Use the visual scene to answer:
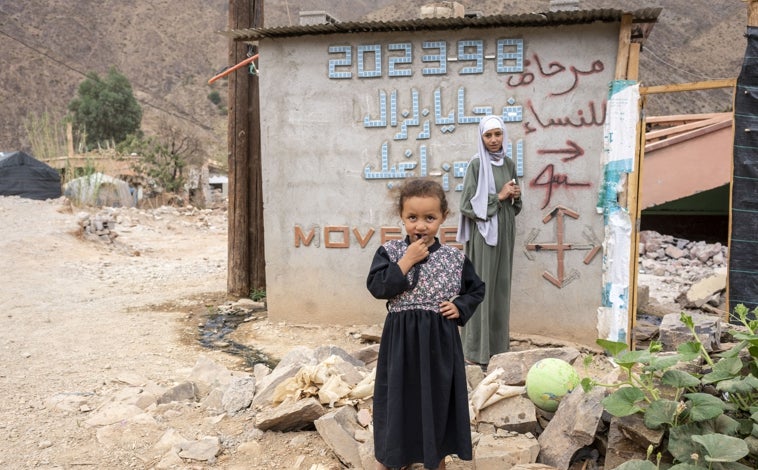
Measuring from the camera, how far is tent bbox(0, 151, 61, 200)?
53.6 ft

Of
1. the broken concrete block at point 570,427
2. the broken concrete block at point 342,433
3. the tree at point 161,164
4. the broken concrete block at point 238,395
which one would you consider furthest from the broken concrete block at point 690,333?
the tree at point 161,164

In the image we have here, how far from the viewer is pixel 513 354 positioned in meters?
3.79

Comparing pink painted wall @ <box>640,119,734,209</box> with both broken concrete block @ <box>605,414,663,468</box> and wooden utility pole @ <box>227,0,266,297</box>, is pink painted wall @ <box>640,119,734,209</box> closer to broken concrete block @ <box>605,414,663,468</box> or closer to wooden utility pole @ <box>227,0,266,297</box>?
wooden utility pole @ <box>227,0,266,297</box>

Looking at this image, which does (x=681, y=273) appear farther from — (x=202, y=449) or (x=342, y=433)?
(x=202, y=449)

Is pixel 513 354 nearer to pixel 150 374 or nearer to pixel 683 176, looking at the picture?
pixel 150 374

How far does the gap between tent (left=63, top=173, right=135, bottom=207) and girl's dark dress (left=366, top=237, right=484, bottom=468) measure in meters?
15.2

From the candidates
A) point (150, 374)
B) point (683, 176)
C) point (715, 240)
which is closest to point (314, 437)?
point (150, 374)

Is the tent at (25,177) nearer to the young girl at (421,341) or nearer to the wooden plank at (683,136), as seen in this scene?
the wooden plank at (683,136)

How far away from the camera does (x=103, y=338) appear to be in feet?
20.4

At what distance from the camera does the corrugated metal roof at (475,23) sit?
549 centimetres

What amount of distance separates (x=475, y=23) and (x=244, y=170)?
330cm

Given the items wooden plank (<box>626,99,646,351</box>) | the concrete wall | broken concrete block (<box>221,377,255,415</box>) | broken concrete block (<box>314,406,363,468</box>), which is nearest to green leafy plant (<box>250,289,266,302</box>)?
the concrete wall

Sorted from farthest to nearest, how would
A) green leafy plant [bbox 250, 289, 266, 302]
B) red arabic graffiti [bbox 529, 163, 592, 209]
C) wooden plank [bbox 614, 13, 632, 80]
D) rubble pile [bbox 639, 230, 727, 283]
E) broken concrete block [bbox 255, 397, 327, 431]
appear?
rubble pile [bbox 639, 230, 727, 283] → green leafy plant [bbox 250, 289, 266, 302] → red arabic graffiti [bbox 529, 163, 592, 209] → wooden plank [bbox 614, 13, 632, 80] → broken concrete block [bbox 255, 397, 327, 431]

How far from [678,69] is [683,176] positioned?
1229 inches
